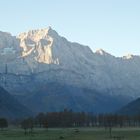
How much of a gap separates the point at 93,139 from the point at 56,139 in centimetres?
1276

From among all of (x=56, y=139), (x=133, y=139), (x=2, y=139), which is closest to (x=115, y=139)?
(x=133, y=139)

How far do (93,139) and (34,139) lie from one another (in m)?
20.6

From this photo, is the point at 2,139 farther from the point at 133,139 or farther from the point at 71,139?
the point at 133,139

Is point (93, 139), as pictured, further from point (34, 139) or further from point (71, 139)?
point (34, 139)

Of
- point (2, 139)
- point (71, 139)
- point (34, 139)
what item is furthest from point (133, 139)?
point (2, 139)

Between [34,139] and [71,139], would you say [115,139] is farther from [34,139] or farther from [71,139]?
[34,139]

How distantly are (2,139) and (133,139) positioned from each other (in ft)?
151

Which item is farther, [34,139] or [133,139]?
[34,139]

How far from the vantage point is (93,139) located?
16250 cm

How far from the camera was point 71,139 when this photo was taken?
541 feet

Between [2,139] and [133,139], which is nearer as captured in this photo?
[133,139]

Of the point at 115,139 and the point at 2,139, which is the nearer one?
the point at 115,139

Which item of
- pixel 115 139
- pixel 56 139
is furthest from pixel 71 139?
pixel 115 139

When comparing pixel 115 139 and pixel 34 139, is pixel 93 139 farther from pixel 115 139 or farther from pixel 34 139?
pixel 34 139
